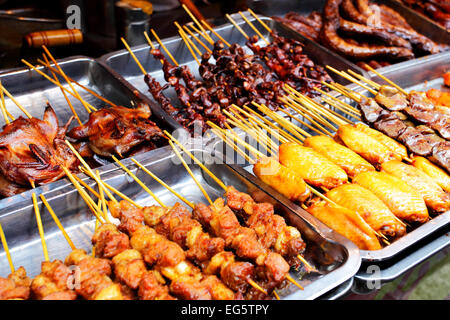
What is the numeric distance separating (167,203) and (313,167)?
3.78 ft

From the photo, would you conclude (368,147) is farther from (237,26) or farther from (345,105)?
(237,26)

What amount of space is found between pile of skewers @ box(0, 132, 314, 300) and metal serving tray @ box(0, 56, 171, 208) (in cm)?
149

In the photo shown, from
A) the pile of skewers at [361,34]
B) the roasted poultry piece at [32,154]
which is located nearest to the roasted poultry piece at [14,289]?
the roasted poultry piece at [32,154]

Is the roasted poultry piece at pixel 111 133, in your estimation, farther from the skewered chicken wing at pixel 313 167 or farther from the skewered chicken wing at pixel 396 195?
the skewered chicken wing at pixel 396 195

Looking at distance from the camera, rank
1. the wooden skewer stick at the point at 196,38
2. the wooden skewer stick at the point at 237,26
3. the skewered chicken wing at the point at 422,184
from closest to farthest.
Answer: the skewered chicken wing at the point at 422,184, the wooden skewer stick at the point at 196,38, the wooden skewer stick at the point at 237,26

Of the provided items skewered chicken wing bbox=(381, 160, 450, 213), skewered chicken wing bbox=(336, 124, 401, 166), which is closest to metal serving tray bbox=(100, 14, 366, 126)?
skewered chicken wing bbox=(336, 124, 401, 166)

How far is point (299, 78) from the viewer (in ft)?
14.8

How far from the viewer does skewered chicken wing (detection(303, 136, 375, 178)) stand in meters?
3.16

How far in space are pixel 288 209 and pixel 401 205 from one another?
0.80 metres

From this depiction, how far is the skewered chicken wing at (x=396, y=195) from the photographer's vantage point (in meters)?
2.81

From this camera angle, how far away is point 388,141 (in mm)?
3488

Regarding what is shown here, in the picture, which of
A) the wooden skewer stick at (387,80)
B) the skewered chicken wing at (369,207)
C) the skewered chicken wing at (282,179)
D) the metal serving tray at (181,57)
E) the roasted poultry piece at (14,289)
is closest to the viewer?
the roasted poultry piece at (14,289)

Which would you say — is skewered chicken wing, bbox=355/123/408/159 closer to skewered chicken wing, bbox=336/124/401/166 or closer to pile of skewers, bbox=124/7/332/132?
skewered chicken wing, bbox=336/124/401/166

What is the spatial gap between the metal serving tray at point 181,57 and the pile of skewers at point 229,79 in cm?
15
